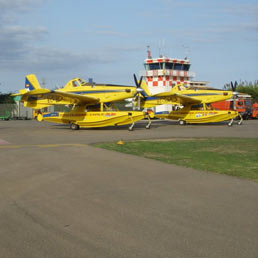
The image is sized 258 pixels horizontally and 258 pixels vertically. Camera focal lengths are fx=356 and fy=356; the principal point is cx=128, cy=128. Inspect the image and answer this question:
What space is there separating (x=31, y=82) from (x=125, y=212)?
2529 cm

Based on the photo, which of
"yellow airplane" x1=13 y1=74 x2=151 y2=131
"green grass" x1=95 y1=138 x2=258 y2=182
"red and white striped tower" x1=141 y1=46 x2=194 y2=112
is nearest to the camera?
"green grass" x1=95 y1=138 x2=258 y2=182

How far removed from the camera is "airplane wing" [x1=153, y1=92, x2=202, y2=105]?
27.9 metres

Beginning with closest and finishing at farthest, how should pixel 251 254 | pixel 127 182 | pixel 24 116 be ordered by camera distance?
pixel 251 254 → pixel 127 182 → pixel 24 116

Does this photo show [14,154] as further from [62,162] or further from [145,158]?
[145,158]

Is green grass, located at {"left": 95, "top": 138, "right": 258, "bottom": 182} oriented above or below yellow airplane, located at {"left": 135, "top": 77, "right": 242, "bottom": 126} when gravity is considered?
below

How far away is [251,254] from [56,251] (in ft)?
7.12

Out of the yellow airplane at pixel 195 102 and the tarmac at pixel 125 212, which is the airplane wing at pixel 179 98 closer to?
the yellow airplane at pixel 195 102

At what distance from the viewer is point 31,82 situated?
95.3 feet

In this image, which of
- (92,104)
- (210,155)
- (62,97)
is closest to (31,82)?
(62,97)

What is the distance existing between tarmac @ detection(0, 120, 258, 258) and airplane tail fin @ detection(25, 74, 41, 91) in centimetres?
2027

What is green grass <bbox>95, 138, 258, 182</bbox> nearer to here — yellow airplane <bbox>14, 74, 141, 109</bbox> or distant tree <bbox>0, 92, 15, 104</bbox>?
yellow airplane <bbox>14, 74, 141, 109</bbox>

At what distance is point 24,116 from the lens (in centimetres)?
4491

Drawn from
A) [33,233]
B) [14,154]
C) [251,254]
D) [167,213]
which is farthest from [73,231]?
[14,154]

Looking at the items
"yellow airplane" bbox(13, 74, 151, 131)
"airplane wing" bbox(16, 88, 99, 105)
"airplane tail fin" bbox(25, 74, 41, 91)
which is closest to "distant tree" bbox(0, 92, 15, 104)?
"airplane tail fin" bbox(25, 74, 41, 91)
